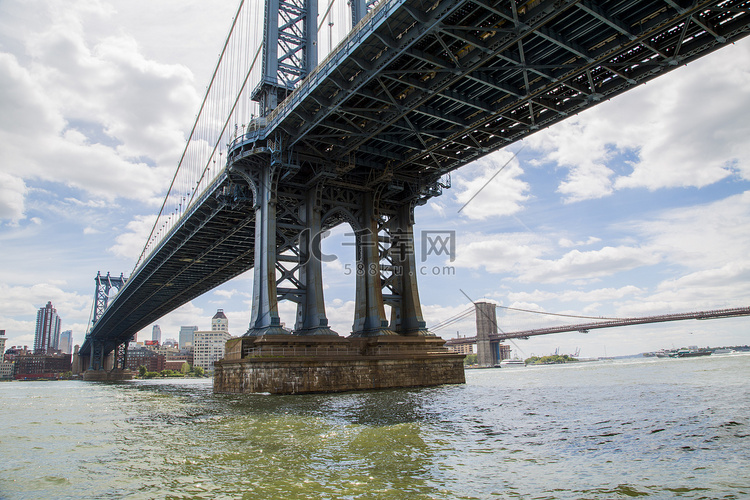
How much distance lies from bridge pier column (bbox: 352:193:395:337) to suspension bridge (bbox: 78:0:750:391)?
0.10 metres

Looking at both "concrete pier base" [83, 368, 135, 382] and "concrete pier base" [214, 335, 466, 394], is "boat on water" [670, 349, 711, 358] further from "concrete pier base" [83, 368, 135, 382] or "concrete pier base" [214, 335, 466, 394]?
"concrete pier base" [83, 368, 135, 382]

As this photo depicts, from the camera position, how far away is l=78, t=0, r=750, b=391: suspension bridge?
21078 mm

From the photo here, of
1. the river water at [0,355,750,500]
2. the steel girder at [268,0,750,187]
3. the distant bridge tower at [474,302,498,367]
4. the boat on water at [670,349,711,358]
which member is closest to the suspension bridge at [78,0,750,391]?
the steel girder at [268,0,750,187]

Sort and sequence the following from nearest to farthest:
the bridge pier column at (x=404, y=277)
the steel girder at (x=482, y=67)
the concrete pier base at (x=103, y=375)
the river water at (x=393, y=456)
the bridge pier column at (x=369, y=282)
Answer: the river water at (x=393, y=456)
the steel girder at (x=482, y=67)
the bridge pier column at (x=369, y=282)
the bridge pier column at (x=404, y=277)
the concrete pier base at (x=103, y=375)

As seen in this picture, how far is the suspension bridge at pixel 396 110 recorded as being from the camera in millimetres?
21078

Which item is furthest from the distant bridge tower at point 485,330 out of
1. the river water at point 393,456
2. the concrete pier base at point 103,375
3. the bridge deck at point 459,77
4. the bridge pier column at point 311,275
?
the river water at point 393,456

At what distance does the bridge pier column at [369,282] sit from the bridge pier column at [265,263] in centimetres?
603

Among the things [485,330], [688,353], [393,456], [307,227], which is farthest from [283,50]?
[688,353]

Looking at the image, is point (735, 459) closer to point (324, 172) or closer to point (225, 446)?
point (225, 446)

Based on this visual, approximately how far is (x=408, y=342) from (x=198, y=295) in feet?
215

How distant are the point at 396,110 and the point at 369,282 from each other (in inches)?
468

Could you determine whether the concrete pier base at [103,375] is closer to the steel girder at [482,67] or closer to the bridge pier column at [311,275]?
the bridge pier column at [311,275]

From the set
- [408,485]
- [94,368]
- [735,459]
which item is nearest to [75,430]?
[408,485]

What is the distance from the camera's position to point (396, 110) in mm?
27422
